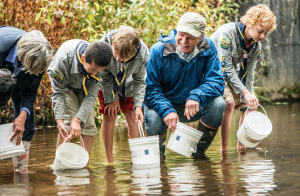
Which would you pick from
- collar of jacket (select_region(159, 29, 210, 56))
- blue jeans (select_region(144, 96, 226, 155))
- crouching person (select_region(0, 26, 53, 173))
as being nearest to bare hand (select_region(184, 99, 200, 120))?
blue jeans (select_region(144, 96, 226, 155))

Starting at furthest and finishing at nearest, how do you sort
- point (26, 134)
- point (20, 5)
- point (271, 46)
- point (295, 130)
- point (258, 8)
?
point (271, 46), point (20, 5), point (295, 130), point (258, 8), point (26, 134)

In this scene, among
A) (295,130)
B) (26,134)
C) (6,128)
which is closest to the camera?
(6,128)

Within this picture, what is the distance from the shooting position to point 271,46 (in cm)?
1088

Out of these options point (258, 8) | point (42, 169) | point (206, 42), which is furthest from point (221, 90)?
point (42, 169)

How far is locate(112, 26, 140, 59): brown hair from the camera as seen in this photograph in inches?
134

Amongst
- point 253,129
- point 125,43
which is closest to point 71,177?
point 125,43

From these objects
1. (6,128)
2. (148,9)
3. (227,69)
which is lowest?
(6,128)

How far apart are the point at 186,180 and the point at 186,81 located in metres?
1.31

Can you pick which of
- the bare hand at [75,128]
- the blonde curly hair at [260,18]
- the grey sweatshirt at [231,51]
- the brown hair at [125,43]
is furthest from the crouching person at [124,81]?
the blonde curly hair at [260,18]

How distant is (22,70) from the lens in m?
3.24

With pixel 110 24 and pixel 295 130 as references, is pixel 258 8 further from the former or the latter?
pixel 110 24

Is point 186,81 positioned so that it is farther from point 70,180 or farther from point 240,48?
point 70,180

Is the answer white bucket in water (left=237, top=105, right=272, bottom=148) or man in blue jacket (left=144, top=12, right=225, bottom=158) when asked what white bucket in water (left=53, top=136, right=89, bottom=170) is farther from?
white bucket in water (left=237, top=105, right=272, bottom=148)

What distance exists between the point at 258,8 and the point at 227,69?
Result: 0.71 metres
